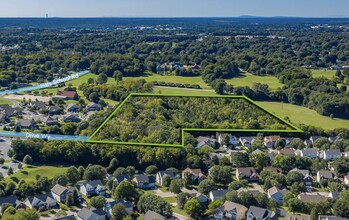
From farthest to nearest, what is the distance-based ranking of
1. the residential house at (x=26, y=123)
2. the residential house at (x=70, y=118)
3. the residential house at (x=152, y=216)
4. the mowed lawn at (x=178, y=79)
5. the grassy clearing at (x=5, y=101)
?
the mowed lawn at (x=178, y=79) < the grassy clearing at (x=5, y=101) < the residential house at (x=70, y=118) < the residential house at (x=26, y=123) < the residential house at (x=152, y=216)

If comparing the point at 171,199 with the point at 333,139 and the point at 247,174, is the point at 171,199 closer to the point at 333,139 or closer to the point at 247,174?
the point at 247,174

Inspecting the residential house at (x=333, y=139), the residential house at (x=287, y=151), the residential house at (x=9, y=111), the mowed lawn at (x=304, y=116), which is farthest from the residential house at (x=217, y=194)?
the residential house at (x=9, y=111)

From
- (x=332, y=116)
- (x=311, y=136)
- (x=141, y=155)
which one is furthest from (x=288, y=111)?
(x=141, y=155)

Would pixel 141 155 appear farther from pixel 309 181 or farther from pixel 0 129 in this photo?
pixel 0 129

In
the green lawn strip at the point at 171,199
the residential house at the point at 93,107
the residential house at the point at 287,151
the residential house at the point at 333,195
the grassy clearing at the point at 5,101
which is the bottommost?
the green lawn strip at the point at 171,199

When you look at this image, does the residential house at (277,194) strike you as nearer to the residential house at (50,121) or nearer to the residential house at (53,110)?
the residential house at (50,121)

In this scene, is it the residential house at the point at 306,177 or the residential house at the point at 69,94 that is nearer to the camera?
the residential house at the point at 306,177

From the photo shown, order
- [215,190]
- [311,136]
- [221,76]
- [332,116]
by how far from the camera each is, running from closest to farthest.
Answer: [215,190], [311,136], [332,116], [221,76]
